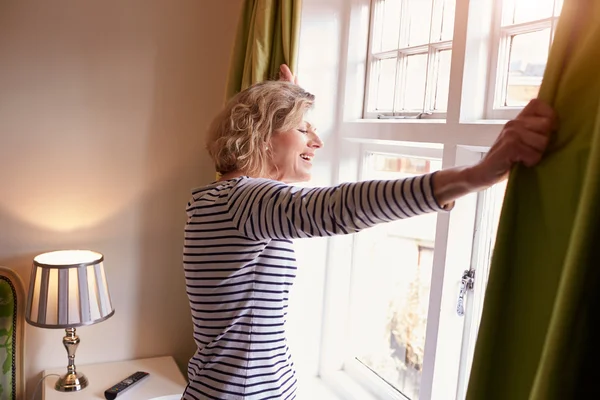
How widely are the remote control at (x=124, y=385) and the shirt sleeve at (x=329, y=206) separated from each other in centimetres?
117

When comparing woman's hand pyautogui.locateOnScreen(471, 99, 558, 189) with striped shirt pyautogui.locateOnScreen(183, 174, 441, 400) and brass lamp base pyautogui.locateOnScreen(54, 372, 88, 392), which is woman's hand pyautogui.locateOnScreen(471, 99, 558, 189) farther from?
brass lamp base pyautogui.locateOnScreen(54, 372, 88, 392)

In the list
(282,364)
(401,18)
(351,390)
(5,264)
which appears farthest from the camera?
(5,264)

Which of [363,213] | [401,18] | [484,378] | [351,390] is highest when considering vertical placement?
[401,18]

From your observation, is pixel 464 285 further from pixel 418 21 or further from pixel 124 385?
pixel 124 385

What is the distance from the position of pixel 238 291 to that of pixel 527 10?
91 cm

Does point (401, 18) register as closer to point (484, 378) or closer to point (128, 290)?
point (484, 378)

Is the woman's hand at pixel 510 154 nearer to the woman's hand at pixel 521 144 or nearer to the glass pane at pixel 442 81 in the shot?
the woman's hand at pixel 521 144

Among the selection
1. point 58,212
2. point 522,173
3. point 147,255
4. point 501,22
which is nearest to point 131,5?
point 58,212

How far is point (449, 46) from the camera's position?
152cm

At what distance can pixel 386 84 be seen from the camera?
1.83 meters

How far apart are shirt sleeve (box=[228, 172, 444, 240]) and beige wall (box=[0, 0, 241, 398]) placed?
128 cm

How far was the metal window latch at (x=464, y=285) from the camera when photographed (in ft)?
4.43

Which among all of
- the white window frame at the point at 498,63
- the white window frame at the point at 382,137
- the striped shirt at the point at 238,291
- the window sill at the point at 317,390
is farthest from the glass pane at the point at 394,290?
the striped shirt at the point at 238,291

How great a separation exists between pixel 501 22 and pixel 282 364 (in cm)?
95
